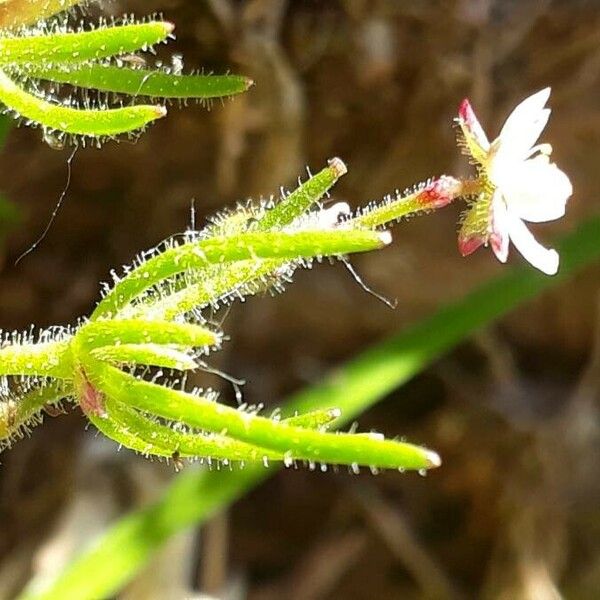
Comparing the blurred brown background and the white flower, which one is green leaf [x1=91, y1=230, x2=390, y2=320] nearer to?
the white flower

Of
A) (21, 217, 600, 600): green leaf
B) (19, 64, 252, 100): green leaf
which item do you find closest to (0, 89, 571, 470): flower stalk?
(19, 64, 252, 100): green leaf

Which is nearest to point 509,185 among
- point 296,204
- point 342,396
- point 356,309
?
point 296,204

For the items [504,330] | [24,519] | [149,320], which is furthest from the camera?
[504,330]

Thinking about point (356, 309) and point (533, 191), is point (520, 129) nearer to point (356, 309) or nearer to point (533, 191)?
point (533, 191)

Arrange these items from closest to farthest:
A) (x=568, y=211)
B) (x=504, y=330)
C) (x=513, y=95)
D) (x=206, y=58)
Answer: (x=206, y=58), (x=513, y=95), (x=568, y=211), (x=504, y=330)

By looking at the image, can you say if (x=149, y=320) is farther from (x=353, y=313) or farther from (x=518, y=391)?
(x=518, y=391)

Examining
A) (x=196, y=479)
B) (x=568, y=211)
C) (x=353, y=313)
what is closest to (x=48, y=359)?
(x=196, y=479)

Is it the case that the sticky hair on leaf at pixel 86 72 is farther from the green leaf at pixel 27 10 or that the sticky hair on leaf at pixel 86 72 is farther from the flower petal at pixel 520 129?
the flower petal at pixel 520 129
